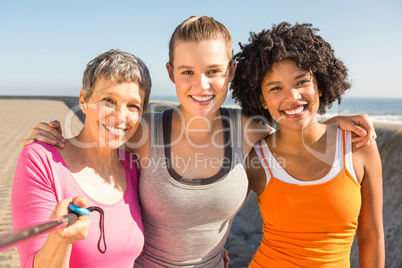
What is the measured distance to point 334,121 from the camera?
2.47 meters

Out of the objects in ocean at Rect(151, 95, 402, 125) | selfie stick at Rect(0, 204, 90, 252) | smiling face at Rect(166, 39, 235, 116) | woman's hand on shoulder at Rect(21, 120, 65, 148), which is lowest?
ocean at Rect(151, 95, 402, 125)

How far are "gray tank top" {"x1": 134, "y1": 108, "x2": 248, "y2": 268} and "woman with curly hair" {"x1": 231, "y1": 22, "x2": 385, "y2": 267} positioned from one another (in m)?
0.25

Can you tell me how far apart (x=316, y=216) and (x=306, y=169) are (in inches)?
11.8

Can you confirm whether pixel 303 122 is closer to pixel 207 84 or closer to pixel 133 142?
pixel 207 84

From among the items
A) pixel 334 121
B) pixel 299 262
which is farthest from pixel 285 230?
pixel 334 121

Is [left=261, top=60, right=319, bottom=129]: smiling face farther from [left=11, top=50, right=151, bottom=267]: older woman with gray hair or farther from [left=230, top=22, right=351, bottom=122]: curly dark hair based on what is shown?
[left=11, top=50, right=151, bottom=267]: older woman with gray hair

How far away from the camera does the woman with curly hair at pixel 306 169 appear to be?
2.13 meters

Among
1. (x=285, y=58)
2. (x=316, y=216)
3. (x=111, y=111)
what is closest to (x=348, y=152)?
(x=316, y=216)

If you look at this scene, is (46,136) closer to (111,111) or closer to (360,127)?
(111,111)

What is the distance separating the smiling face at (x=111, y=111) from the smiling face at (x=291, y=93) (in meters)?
0.84

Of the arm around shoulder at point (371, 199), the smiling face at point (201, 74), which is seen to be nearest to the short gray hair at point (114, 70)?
the smiling face at point (201, 74)

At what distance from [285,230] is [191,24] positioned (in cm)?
141

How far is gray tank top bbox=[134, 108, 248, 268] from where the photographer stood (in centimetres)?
213

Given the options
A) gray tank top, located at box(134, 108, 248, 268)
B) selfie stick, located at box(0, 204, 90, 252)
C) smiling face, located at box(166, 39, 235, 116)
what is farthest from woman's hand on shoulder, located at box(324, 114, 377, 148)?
selfie stick, located at box(0, 204, 90, 252)
